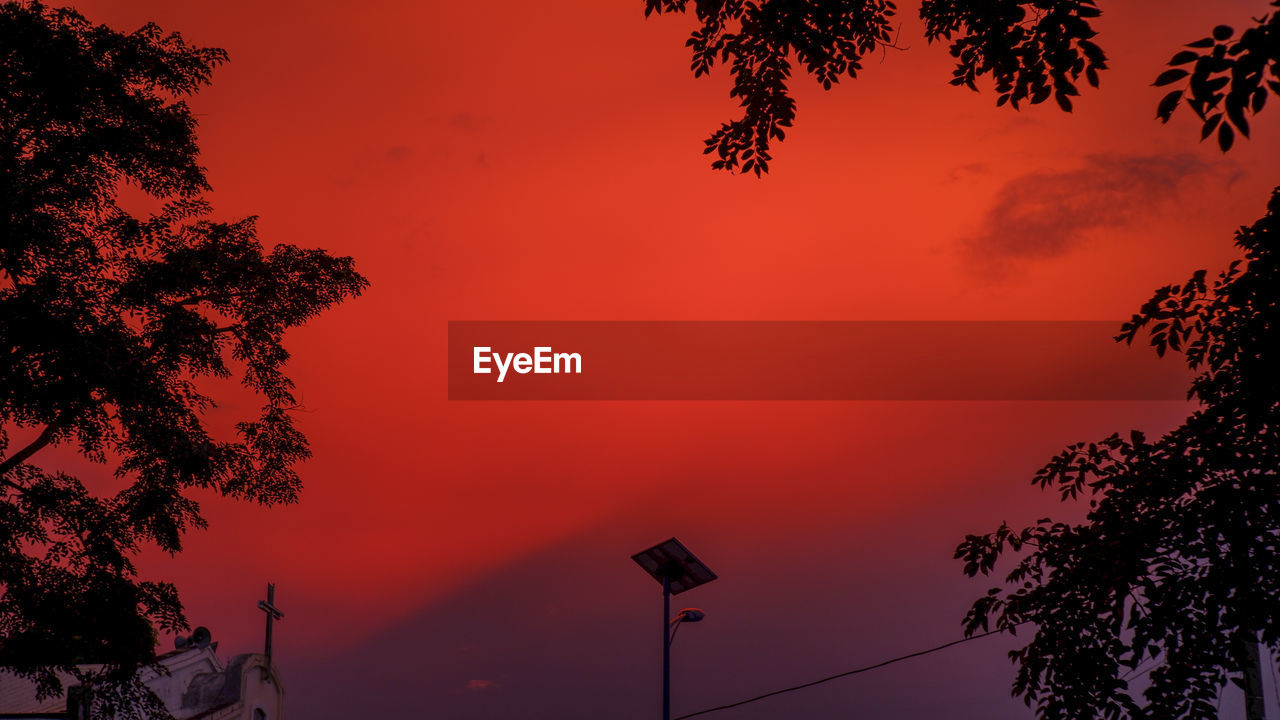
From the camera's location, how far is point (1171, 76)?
18.2 ft

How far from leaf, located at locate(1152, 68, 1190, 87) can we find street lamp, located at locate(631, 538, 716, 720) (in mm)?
17940

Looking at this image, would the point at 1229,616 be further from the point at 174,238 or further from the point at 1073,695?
the point at 174,238

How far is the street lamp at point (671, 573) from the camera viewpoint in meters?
22.7

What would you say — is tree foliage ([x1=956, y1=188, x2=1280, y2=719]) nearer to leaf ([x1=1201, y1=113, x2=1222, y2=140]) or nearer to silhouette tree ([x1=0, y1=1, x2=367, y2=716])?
leaf ([x1=1201, y1=113, x2=1222, y2=140])

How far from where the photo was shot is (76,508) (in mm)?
15180

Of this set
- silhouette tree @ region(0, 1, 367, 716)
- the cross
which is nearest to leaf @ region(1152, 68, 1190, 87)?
silhouette tree @ region(0, 1, 367, 716)

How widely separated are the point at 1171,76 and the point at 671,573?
19047mm

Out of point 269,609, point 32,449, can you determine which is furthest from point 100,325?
point 269,609

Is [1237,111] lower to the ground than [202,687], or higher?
higher

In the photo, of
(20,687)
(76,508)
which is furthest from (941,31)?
(20,687)

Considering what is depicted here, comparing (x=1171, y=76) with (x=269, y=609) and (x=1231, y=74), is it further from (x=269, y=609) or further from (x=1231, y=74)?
(x=269, y=609)

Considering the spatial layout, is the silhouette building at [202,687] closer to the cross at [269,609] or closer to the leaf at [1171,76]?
the cross at [269,609]

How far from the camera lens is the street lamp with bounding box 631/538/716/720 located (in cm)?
2270

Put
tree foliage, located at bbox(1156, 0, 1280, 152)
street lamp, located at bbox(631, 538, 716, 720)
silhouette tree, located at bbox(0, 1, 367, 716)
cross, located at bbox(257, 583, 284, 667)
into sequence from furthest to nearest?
cross, located at bbox(257, 583, 284, 667) → street lamp, located at bbox(631, 538, 716, 720) → silhouette tree, located at bbox(0, 1, 367, 716) → tree foliage, located at bbox(1156, 0, 1280, 152)
